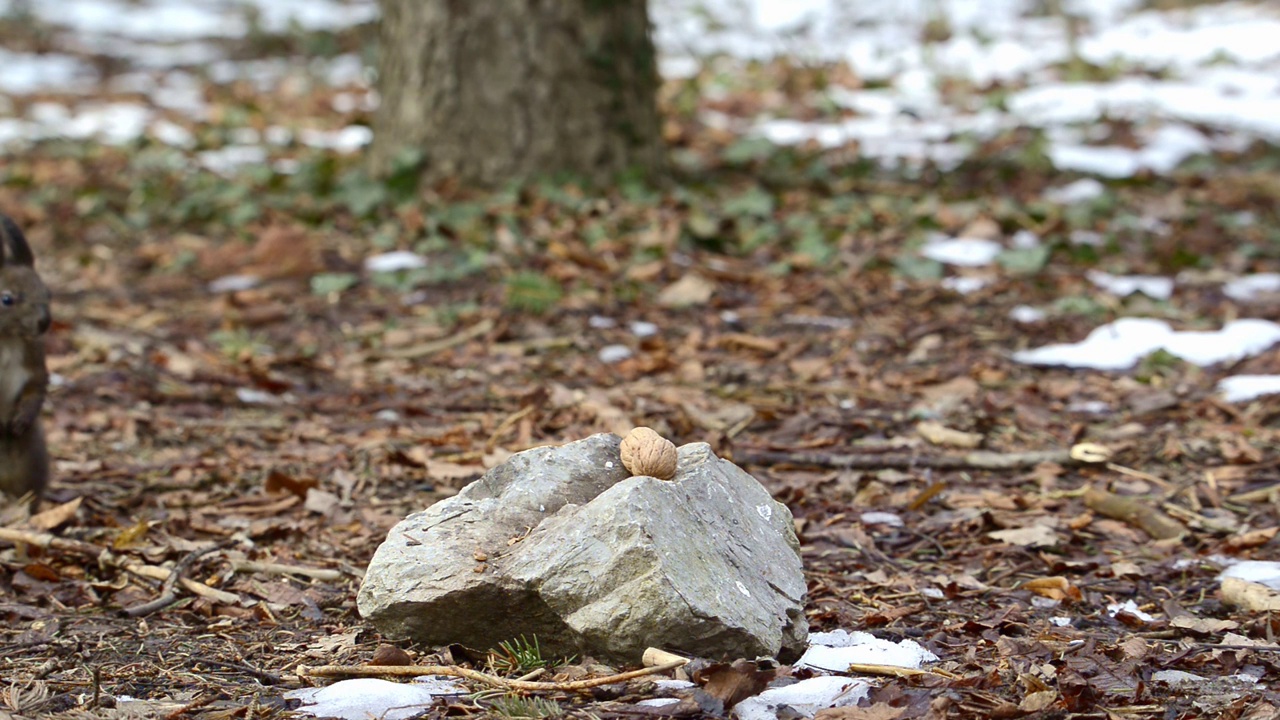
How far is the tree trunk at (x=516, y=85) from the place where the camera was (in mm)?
6773

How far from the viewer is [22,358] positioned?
3.92 metres

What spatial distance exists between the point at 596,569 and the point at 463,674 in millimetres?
337

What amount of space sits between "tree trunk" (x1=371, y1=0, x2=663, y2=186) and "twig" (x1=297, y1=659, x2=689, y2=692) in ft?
15.2

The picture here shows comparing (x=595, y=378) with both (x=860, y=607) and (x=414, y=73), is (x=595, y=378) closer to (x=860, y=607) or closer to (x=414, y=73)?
(x=860, y=607)

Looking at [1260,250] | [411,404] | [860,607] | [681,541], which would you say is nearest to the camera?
[681,541]

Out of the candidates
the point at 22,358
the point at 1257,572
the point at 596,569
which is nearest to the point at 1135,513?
the point at 1257,572

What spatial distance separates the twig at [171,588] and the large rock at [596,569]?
0.69 metres

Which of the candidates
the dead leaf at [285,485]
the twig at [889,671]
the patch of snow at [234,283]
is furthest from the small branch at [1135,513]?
the patch of snow at [234,283]

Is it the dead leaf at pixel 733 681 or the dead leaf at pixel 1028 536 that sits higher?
the dead leaf at pixel 733 681

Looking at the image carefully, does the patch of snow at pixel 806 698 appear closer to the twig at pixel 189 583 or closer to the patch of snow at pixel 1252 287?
the twig at pixel 189 583

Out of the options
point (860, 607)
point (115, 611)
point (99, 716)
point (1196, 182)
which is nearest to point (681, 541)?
point (860, 607)

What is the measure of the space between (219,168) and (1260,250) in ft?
20.5

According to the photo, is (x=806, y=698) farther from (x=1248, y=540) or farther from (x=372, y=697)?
(x=1248, y=540)

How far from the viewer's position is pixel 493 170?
6926 millimetres
